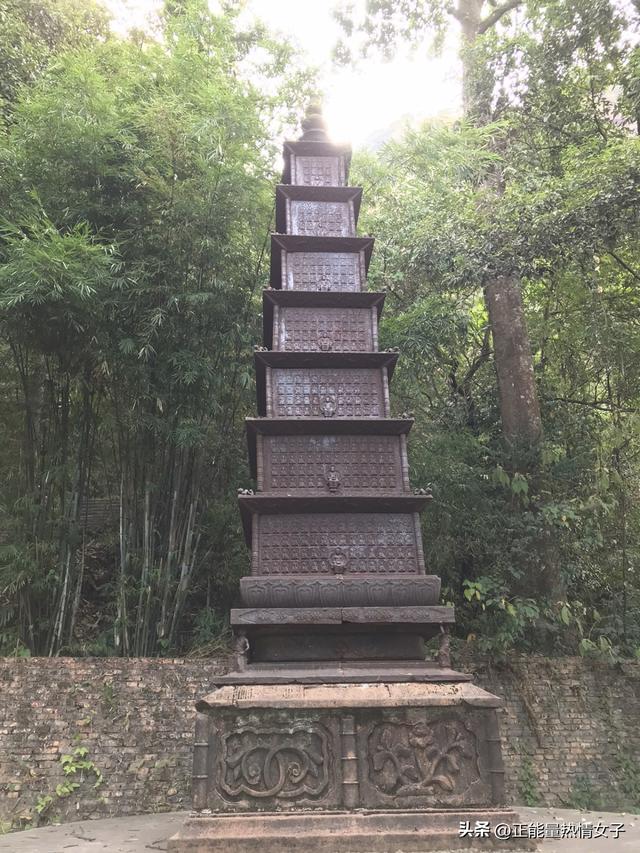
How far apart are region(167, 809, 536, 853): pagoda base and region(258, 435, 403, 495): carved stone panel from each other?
2.10m

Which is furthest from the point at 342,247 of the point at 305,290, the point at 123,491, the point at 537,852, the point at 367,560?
the point at 537,852

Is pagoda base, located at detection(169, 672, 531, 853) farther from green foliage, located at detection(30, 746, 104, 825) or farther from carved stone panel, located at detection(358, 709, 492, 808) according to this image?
green foliage, located at detection(30, 746, 104, 825)

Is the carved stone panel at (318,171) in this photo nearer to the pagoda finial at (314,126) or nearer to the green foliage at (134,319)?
the pagoda finial at (314,126)

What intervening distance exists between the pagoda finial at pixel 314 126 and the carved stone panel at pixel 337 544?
3.97m

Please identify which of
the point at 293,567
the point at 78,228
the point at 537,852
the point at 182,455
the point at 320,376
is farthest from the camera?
the point at 182,455

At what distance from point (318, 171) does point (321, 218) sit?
A: 597 mm

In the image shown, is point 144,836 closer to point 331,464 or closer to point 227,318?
point 331,464

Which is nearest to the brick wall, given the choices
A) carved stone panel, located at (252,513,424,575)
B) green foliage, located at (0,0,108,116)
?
carved stone panel, located at (252,513,424,575)

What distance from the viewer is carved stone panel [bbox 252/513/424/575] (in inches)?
174

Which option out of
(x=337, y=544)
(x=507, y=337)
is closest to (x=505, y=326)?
(x=507, y=337)

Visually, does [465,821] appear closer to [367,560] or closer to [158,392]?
[367,560]

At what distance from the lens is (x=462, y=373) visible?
31.5 feet

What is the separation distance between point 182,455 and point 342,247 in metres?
2.86

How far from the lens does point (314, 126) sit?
627 centimetres
